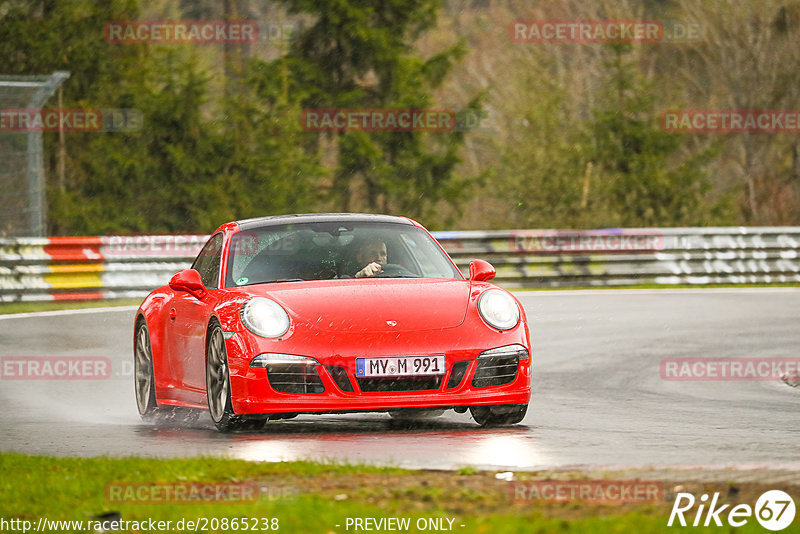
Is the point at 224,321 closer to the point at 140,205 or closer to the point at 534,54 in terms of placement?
the point at 140,205

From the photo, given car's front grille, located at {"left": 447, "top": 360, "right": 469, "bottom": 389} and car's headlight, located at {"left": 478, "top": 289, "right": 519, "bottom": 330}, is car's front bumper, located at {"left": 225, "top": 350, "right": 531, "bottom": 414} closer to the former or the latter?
car's front grille, located at {"left": 447, "top": 360, "right": 469, "bottom": 389}

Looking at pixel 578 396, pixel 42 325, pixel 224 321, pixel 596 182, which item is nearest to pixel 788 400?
pixel 578 396

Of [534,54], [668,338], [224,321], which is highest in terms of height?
[534,54]

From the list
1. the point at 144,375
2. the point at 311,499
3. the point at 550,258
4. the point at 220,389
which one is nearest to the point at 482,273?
the point at 220,389

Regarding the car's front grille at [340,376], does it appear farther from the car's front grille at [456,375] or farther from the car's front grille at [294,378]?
the car's front grille at [456,375]

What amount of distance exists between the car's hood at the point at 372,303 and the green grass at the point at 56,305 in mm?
11451

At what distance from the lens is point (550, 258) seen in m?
24.4

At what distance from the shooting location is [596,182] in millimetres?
30797

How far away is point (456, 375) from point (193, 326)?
73.9 inches

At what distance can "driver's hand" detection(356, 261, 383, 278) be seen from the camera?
968 centimetres

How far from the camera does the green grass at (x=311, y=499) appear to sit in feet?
18.4

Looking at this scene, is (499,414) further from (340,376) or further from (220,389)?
(220,389)

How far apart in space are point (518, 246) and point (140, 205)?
29.2ft

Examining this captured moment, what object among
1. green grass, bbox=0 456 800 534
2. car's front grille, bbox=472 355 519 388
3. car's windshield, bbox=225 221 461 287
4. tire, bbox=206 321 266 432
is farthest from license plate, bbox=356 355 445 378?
green grass, bbox=0 456 800 534
